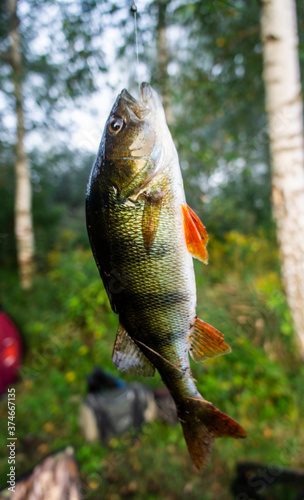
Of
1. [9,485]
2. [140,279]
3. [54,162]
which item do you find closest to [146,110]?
[140,279]

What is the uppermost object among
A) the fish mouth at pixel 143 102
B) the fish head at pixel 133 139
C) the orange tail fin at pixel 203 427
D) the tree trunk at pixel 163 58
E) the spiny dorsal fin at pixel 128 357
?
the tree trunk at pixel 163 58

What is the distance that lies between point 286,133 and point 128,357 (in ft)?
10.5

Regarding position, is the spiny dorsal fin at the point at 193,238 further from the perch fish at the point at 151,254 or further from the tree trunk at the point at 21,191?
the tree trunk at the point at 21,191

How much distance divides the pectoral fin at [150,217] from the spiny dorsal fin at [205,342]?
0.31 meters

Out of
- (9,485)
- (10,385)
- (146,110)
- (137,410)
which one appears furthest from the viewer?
(10,385)

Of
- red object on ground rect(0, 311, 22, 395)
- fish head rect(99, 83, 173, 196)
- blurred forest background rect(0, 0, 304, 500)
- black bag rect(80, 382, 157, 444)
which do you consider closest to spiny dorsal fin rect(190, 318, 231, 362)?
fish head rect(99, 83, 173, 196)

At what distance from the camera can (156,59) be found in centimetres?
511

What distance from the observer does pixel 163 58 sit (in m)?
4.88

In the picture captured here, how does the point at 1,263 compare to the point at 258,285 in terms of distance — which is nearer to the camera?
the point at 258,285

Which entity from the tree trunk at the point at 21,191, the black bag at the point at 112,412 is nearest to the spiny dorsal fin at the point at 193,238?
the black bag at the point at 112,412

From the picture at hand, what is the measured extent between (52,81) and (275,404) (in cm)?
689

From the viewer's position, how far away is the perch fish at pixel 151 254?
0.90 metres

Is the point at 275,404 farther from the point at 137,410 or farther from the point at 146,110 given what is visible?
A: the point at 146,110

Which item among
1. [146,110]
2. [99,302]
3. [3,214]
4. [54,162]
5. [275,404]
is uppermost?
[54,162]
